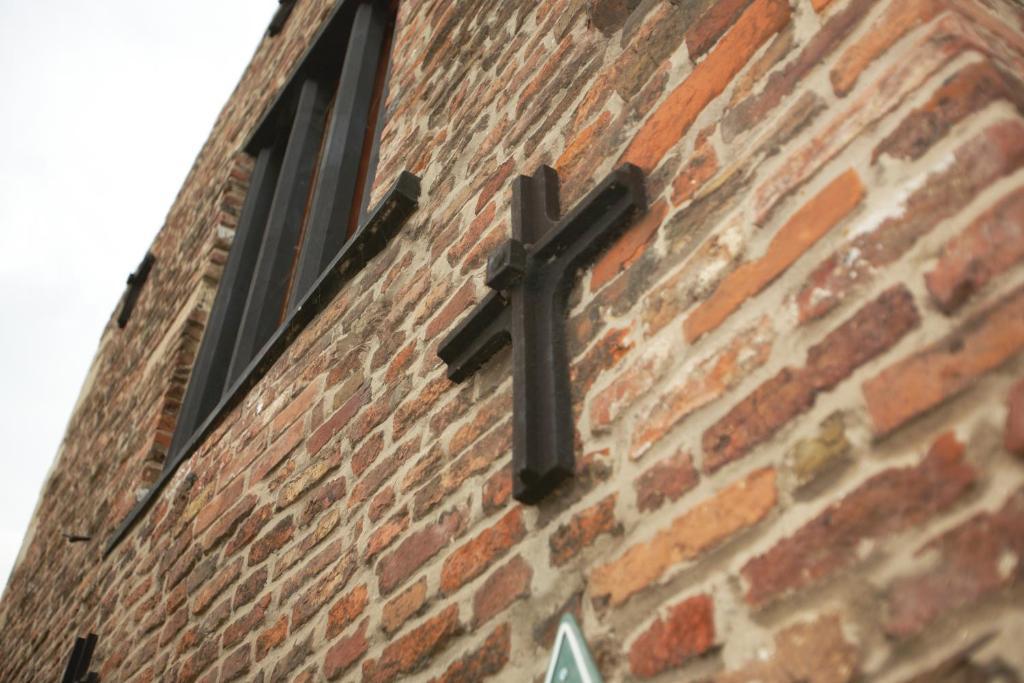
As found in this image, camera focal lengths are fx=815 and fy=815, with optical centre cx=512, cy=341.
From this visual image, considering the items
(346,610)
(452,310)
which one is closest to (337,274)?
(452,310)

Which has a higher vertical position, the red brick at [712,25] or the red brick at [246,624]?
the red brick at [712,25]

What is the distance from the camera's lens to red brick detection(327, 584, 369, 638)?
1604mm

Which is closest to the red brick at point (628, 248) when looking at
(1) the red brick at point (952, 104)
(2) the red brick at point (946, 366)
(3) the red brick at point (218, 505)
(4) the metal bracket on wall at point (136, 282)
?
(1) the red brick at point (952, 104)

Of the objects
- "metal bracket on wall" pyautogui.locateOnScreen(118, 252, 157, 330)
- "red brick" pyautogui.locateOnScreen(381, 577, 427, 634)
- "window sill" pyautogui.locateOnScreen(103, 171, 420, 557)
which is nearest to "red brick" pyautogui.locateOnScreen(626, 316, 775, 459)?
"red brick" pyautogui.locateOnScreen(381, 577, 427, 634)

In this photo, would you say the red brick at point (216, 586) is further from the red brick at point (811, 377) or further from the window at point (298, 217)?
the red brick at point (811, 377)

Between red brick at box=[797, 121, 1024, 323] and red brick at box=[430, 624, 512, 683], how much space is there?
0.64 meters

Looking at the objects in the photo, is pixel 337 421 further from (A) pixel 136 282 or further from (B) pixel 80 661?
(A) pixel 136 282

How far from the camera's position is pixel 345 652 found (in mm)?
1580

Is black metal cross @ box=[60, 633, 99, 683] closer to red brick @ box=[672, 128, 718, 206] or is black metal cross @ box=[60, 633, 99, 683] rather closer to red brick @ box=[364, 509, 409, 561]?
red brick @ box=[364, 509, 409, 561]

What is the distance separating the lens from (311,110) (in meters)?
4.03

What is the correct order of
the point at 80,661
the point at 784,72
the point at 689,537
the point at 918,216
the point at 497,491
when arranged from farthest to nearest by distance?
A: the point at 80,661, the point at 497,491, the point at 784,72, the point at 689,537, the point at 918,216

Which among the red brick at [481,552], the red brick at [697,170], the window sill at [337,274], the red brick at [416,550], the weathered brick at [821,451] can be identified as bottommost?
the weathered brick at [821,451]

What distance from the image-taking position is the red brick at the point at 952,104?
873 millimetres

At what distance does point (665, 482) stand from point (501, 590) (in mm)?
360
